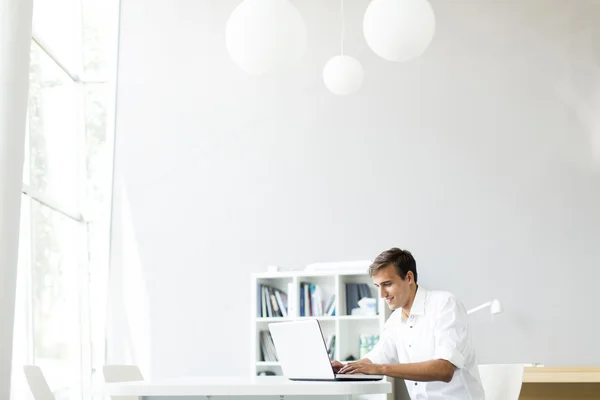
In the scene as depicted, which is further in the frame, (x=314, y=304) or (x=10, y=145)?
(x=314, y=304)

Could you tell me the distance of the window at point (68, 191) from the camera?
21.8ft

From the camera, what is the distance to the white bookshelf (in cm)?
636

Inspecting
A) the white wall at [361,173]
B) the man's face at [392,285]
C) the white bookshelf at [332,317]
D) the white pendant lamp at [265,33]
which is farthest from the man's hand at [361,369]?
the white wall at [361,173]

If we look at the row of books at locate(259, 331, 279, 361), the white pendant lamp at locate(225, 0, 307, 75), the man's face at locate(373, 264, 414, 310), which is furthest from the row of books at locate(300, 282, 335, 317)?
the white pendant lamp at locate(225, 0, 307, 75)

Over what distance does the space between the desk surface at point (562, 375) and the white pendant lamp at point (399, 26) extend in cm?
170

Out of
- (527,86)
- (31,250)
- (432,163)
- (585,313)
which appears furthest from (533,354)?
(31,250)

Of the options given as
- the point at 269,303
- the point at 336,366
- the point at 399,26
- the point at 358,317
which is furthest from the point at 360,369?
the point at 269,303

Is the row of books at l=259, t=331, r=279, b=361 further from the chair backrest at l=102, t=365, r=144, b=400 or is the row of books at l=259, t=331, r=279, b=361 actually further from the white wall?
the chair backrest at l=102, t=365, r=144, b=400

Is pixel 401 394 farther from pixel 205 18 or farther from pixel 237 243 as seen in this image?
pixel 205 18

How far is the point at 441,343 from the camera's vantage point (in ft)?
12.9

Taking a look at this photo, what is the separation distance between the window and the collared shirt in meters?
3.36

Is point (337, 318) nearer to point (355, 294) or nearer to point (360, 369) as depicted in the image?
point (355, 294)

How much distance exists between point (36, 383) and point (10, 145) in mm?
1219

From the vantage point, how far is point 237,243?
23.3 feet
